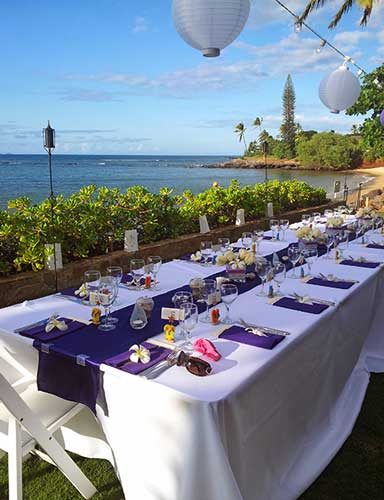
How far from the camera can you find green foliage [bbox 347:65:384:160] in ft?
41.6

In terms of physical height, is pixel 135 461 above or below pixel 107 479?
above

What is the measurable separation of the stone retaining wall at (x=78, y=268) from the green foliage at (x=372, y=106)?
9207 millimetres

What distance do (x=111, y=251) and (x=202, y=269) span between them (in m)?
1.97

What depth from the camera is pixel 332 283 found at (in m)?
2.56

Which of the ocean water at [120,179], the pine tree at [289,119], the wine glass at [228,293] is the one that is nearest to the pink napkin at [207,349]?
the wine glass at [228,293]

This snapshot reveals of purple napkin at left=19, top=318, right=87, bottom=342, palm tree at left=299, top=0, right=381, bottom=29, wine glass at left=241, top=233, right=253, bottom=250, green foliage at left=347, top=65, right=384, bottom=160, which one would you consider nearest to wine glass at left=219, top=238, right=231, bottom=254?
wine glass at left=241, top=233, right=253, bottom=250

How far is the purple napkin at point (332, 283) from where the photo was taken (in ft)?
8.19

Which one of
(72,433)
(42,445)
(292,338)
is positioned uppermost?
(292,338)

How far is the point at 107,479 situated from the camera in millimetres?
1983

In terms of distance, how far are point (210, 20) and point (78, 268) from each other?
2.47 metres

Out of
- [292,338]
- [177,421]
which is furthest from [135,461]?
[292,338]

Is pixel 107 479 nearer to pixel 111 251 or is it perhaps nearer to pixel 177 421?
pixel 177 421

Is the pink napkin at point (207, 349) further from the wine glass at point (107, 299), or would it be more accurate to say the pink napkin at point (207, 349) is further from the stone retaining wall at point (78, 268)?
the stone retaining wall at point (78, 268)

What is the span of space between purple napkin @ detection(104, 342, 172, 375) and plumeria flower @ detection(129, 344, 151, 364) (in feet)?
0.05
